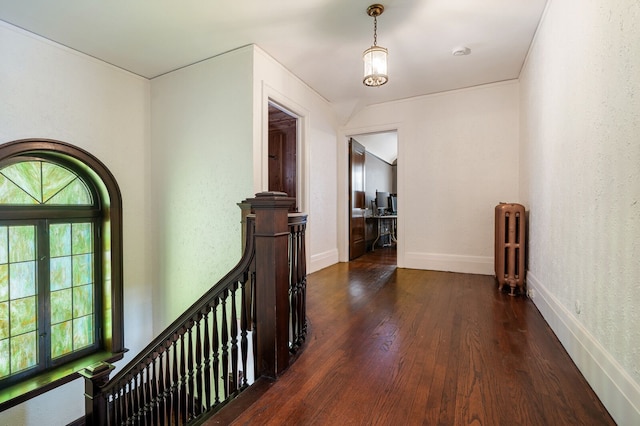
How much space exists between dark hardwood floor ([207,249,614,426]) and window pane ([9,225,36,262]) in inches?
119

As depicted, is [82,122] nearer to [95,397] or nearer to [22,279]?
[22,279]

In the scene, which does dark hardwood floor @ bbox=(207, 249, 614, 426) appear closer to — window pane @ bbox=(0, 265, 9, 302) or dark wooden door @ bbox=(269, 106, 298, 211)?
dark wooden door @ bbox=(269, 106, 298, 211)

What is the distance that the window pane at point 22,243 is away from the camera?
9.64 feet

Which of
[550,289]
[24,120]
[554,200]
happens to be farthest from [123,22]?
[550,289]

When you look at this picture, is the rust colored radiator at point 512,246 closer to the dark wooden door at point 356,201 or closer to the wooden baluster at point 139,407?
the dark wooden door at point 356,201

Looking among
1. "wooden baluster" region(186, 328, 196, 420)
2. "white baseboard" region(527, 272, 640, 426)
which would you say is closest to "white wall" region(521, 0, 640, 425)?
"white baseboard" region(527, 272, 640, 426)

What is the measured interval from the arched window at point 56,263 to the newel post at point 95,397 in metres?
1.21

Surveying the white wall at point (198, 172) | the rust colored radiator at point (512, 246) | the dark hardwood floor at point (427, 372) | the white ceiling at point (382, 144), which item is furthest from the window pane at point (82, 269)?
the white ceiling at point (382, 144)

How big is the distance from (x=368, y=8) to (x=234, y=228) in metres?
2.42

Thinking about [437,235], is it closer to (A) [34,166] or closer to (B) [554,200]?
(B) [554,200]

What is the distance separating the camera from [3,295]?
9.32 feet

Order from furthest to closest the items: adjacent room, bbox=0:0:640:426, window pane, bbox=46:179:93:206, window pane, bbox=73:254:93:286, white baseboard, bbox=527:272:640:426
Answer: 1. window pane, bbox=73:254:93:286
2. window pane, bbox=46:179:93:206
3. adjacent room, bbox=0:0:640:426
4. white baseboard, bbox=527:272:640:426

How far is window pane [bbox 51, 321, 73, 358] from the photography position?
320 centimetres

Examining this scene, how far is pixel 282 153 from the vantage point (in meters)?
4.73
